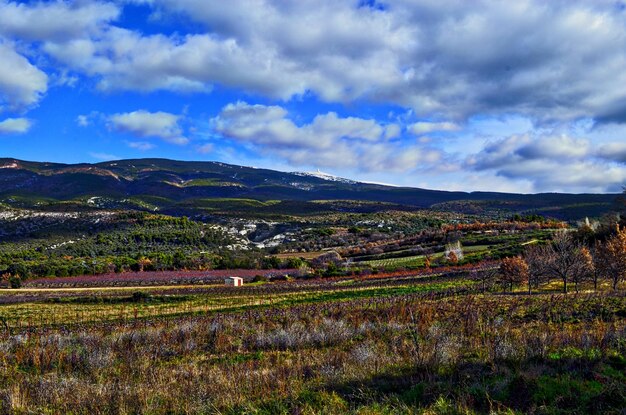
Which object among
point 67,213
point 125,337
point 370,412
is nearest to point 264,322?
point 125,337

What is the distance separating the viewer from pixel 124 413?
301 inches

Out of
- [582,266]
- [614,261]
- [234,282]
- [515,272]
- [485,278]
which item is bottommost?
[234,282]

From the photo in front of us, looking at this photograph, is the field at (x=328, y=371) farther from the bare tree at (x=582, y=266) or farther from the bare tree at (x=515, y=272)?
the bare tree at (x=515, y=272)

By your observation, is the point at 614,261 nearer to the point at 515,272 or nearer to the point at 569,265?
the point at 569,265

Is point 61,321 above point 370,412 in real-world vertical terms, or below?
below

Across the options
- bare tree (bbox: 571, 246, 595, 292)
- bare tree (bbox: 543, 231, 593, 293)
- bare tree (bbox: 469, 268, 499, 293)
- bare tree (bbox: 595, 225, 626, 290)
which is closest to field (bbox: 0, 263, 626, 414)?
bare tree (bbox: 543, 231, 593, 293)

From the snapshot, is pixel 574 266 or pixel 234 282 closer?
→ pixel 574 266

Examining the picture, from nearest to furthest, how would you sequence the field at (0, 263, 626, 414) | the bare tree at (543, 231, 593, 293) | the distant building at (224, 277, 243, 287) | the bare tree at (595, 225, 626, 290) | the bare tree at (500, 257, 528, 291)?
the field at (0, 263, 626, 414) < the bare tree at (543, 231, 593, 293) < the bare tree at (595, 225, 626, 290) < the bare tree at (500, 257, 528, 291) < the distant building at (224, 277, 243, 287)

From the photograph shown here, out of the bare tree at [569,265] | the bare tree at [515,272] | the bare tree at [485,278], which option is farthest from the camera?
the bare tree at [485,278]

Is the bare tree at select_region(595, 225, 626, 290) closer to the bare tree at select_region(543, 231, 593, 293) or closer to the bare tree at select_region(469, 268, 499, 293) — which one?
the bare tree at select_region(543, 231, 593, 293)

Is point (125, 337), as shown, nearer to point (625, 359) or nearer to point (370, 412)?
point (370, 412)

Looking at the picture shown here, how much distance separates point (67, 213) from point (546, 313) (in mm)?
122524

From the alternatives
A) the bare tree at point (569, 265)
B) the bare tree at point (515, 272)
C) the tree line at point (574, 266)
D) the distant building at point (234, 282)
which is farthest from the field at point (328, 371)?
the distant building at point (234, 282)

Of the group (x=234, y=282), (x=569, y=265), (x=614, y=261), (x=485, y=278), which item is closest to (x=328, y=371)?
(x=569, y=265)
